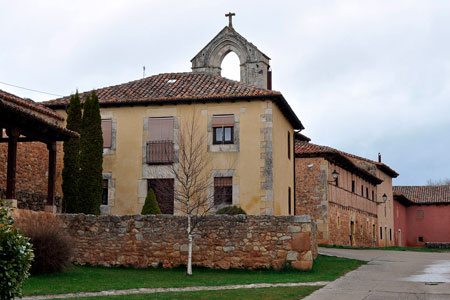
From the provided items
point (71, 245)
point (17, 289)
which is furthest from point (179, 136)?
point (17, 289)

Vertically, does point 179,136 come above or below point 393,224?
above

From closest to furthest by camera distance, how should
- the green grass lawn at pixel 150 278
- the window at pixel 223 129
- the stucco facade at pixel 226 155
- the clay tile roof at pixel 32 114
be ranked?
the green grass lawn at pixel 150 278 < the clay tile roof at pixel 32 114 < the stucco facade at pixel 226 155 < the window at pixel 223 129

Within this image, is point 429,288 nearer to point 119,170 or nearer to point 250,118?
point 250,118

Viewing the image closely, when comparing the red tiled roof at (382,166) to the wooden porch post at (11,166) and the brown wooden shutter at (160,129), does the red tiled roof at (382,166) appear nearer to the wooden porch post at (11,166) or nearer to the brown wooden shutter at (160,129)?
the brown wooden shutter at (160,129)

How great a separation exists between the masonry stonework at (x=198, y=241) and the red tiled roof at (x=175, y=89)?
731 centimetres

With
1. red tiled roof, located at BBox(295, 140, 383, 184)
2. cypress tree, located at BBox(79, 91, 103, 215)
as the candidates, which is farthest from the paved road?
red tiled roof, located at BBox(295, 140, 383, 184)

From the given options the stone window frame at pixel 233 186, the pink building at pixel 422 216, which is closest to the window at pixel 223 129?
the stone window frame at pixel 233 186

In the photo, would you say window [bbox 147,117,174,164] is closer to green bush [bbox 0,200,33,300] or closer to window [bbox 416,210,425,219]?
green bush [bbox 0,200,33,300]

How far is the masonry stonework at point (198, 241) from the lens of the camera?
52.0 feet

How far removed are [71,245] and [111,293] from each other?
11.4 feet

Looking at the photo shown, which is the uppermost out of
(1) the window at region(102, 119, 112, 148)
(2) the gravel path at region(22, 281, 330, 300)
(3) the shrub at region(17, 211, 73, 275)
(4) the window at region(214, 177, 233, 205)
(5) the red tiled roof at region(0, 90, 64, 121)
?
(5) the red tiled roof at region(0, 90, 64, 121)

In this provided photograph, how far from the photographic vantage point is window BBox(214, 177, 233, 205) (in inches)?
878

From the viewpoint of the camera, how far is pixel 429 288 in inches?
490

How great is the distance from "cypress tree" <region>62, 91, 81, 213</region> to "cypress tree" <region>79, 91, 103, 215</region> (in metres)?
0.17
